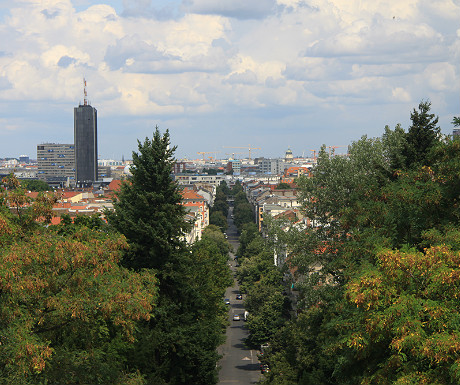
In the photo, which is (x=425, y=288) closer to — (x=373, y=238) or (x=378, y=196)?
(x=373, y=238)

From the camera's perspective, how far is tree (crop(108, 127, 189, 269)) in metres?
34.3

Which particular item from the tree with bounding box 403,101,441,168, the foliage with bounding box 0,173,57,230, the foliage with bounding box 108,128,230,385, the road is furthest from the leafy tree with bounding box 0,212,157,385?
the road

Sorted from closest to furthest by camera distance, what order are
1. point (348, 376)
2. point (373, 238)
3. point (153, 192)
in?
point (348, 376), point (373, 238), point (153, 192)

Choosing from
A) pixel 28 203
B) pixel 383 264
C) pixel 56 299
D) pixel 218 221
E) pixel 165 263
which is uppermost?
pixel 28 203

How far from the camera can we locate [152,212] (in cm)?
3516

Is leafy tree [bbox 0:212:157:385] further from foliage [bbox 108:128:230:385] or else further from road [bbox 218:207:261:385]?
Result: road [bbox 218:207:261:385]

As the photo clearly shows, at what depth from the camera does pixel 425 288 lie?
61.6 ft

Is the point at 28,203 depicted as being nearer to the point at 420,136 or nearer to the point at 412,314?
the point at 412,314

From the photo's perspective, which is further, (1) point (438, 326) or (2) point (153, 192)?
(2) point (153, 192)

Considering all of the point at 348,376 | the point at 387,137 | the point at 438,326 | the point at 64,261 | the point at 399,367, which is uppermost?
the point at 387,137

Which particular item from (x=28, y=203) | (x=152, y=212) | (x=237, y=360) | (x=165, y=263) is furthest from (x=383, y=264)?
(x=237, y=360)

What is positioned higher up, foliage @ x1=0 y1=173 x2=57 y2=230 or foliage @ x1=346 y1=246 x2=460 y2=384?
foliage @ x1=0 y1=173 x2=57 y2=230

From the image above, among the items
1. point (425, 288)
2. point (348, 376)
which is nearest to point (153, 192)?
point (348, 376)

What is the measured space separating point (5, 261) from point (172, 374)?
1852 centimetres
